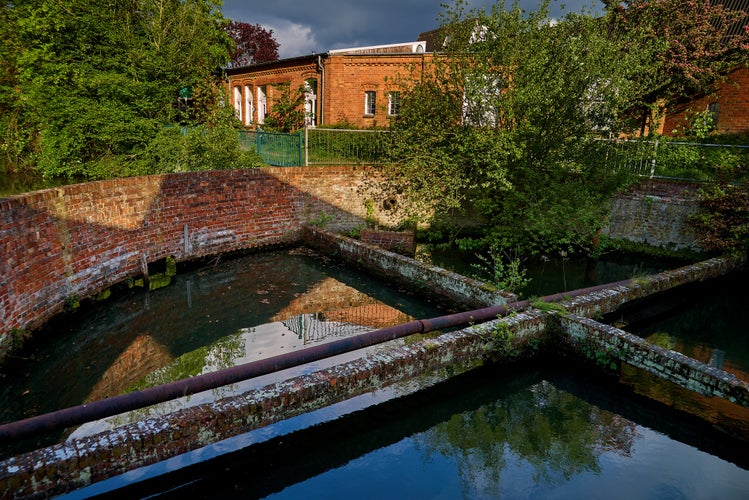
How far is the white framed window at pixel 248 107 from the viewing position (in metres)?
28.1

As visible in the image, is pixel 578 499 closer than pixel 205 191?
Yes

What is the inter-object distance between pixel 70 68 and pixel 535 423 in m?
13.7

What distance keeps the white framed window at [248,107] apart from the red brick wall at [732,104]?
22.0 meters

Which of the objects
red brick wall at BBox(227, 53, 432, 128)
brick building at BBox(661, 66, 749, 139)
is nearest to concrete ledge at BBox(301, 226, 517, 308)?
red brick wall at BBox(227, 53, 432, 128)

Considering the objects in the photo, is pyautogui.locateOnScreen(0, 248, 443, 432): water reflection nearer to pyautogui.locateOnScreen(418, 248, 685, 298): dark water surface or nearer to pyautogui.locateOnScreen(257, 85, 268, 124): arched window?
pyautogui.locateOnScreen(418, 248, 685, 298): dark water surface

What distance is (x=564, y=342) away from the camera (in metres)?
6.35

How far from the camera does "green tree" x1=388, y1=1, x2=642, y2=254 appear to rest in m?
10.2

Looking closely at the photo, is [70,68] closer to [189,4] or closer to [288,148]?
[189,4]

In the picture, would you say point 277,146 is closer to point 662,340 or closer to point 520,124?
point 520,124

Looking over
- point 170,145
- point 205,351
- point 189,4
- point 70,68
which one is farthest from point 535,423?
point 189,4

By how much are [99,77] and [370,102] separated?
12.4m

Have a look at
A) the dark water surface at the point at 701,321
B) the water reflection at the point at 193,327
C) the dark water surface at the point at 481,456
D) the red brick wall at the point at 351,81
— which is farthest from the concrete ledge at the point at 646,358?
the red brick wall at the point at 351,81

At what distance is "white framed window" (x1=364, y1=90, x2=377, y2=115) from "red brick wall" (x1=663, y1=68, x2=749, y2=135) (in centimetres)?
1235

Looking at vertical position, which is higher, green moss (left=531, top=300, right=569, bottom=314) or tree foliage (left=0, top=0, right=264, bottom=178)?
tree foliage (left=0, top=0, right=264, bottom=178)
